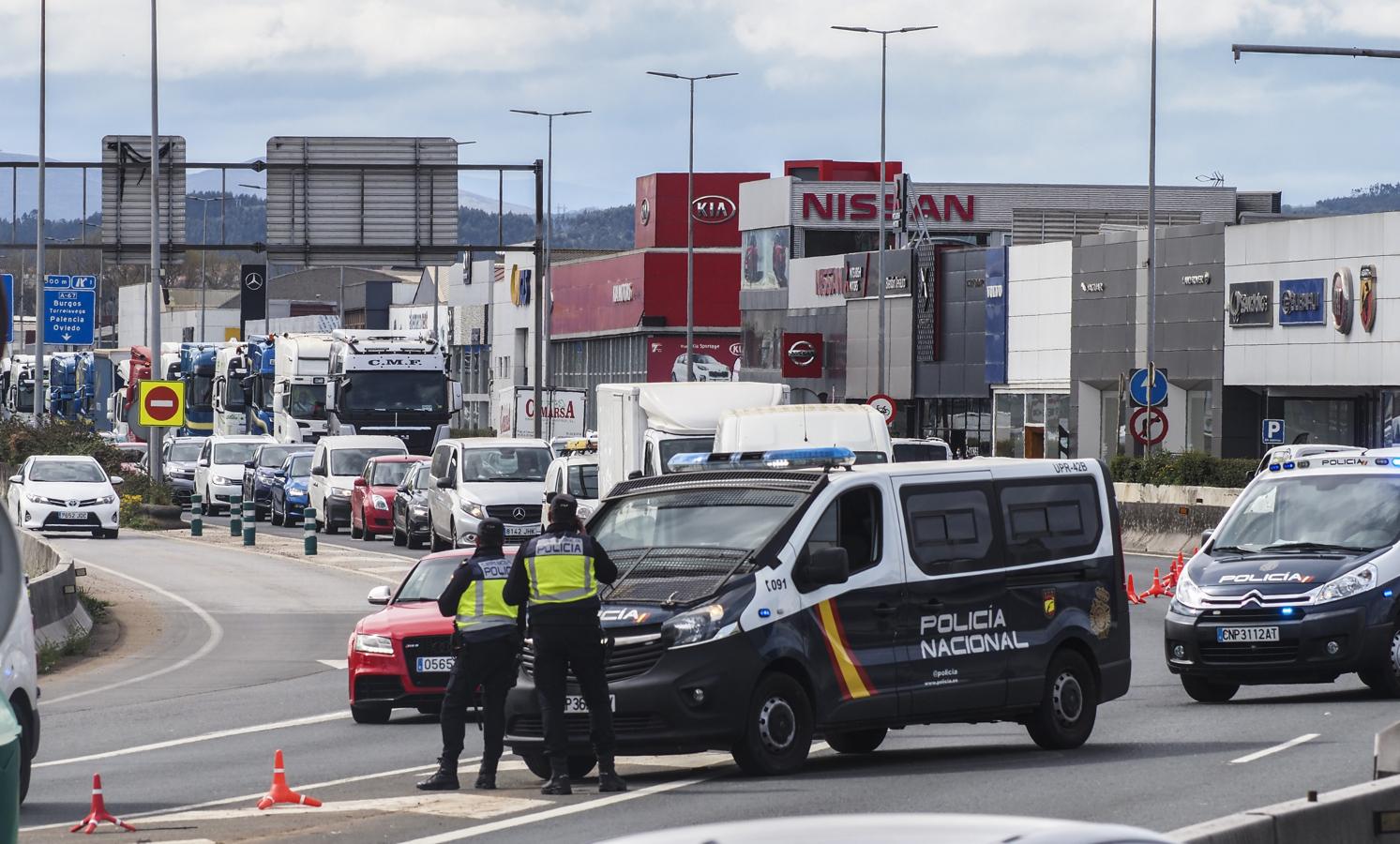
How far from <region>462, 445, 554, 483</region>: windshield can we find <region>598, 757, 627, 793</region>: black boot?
23.8 metres

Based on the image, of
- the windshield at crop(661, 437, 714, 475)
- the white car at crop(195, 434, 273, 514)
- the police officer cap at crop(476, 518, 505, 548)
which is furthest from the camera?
the white car at crop(195, 434, 273, 514)

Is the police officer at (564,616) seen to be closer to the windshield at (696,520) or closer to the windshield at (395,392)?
the windshield at (696,520)

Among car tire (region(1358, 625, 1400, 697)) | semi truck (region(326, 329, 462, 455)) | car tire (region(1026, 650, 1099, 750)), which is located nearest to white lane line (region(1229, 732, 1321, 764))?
car tire (region(1026, 650, 1099, 750))

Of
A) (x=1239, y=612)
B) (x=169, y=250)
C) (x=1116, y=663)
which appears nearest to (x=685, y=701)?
(x=1116, y=663)

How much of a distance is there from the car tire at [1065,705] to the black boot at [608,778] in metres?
3.19

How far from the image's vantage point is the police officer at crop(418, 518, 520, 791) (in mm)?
13273

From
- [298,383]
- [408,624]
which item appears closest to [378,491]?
[298,383]

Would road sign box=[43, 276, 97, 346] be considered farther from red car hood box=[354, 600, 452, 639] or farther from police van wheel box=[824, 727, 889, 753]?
police van wheel box=[824, 727, 889, 753]

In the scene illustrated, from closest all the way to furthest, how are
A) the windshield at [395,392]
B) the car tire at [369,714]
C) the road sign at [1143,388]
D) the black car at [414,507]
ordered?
the car tire at [369,714]
the black car at [414,507]
the road sign at [1143,388]
the windshield at [395,392]

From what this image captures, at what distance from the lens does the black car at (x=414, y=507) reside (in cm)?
4084

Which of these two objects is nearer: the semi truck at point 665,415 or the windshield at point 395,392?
the semi truck at point 665,415

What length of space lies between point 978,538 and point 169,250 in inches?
1325

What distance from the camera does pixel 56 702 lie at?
819 inches

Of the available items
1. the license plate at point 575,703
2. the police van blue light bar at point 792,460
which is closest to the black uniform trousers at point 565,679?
the license plate at point 575,703
